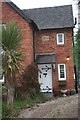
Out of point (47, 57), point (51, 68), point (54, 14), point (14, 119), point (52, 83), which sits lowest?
point (14, 119)

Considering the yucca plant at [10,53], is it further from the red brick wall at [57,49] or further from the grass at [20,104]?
the red brick wall at [57,49]

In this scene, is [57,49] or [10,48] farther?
[57,49]

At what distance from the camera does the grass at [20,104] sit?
739cm

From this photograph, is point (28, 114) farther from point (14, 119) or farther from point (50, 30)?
point (50, 30)

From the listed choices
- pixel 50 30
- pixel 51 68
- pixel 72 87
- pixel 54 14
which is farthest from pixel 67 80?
pixel 54 14

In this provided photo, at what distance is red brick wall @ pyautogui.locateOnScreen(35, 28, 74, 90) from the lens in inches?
524

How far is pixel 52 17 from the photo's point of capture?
15000 millimetres

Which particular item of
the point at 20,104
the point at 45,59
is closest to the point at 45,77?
the point at 45,59

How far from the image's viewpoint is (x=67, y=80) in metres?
13.3

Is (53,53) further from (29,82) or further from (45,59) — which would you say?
(29,82)

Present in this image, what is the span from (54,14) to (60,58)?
4181 millimetres

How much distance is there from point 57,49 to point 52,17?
10.0ft

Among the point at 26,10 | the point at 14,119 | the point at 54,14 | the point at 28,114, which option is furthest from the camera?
the point at 26,10

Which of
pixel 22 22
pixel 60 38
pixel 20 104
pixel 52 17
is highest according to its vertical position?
pixel 52 17
